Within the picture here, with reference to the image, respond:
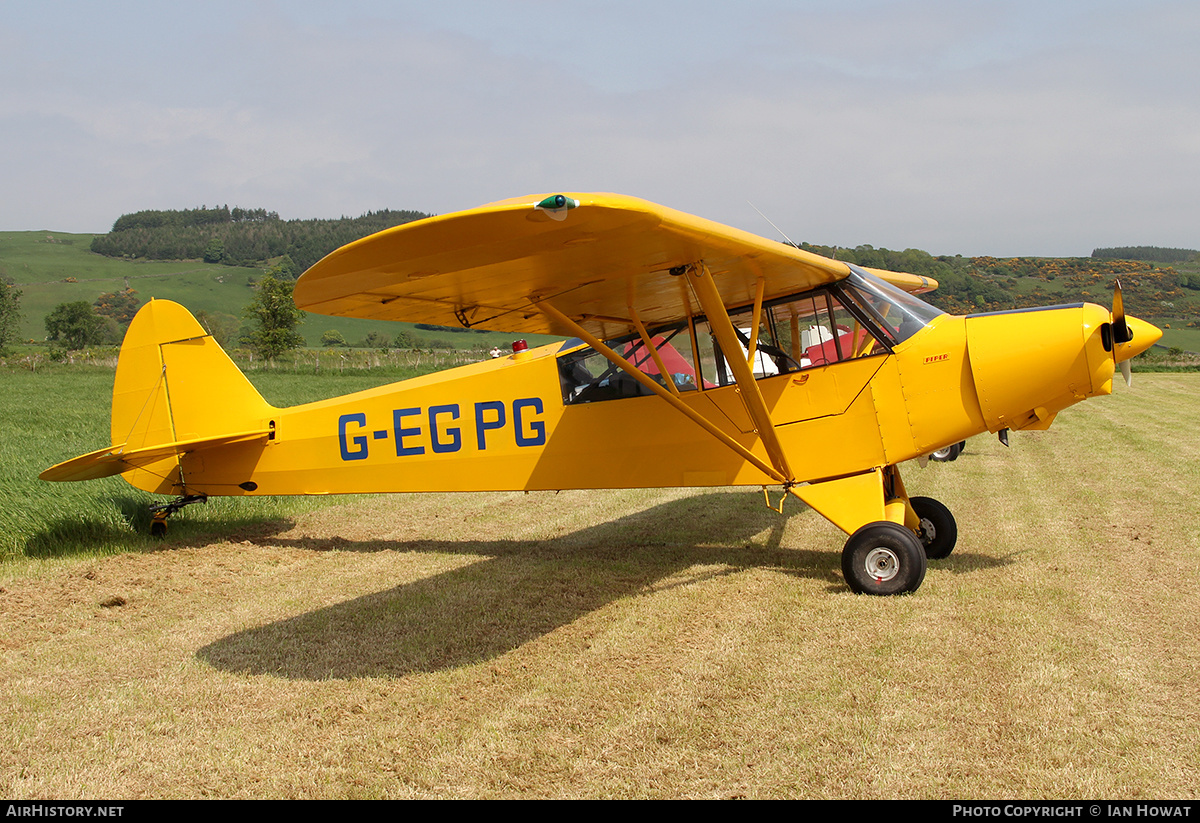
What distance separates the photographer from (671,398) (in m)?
5.84

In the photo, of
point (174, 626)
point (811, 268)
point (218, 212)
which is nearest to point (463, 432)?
point (174, 626)

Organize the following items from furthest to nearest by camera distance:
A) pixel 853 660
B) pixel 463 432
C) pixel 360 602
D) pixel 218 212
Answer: pixel 218 212 → pixel 463 432 → pixel 360 602 → pixel 853 660

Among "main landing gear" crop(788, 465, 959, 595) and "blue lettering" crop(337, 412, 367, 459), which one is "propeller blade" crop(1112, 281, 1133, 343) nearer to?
"main landing gear" crop(788, 465, 959, 595)

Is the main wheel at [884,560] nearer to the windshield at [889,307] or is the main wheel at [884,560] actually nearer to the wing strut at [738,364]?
→ the wing strut at [738,364]

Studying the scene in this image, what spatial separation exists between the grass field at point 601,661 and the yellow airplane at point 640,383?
2.39 feet

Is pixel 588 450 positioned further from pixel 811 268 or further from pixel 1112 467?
pixel 1112 467

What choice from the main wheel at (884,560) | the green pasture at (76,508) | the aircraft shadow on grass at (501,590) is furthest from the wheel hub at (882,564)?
the green pasture at (76,508)

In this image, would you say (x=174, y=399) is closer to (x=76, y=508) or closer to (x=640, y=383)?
(x=76, y=508)

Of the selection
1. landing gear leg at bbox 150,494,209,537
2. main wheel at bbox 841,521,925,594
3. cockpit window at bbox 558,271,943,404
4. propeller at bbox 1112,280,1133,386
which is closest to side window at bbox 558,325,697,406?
cockpit window at bbox 558,271,943,404

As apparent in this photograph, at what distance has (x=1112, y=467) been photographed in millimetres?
10406

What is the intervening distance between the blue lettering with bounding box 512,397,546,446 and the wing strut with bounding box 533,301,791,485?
120 centimetres

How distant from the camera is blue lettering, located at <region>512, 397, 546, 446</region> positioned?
22.6ft

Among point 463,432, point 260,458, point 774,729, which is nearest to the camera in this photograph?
point 774,729

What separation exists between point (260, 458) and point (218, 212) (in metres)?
182
